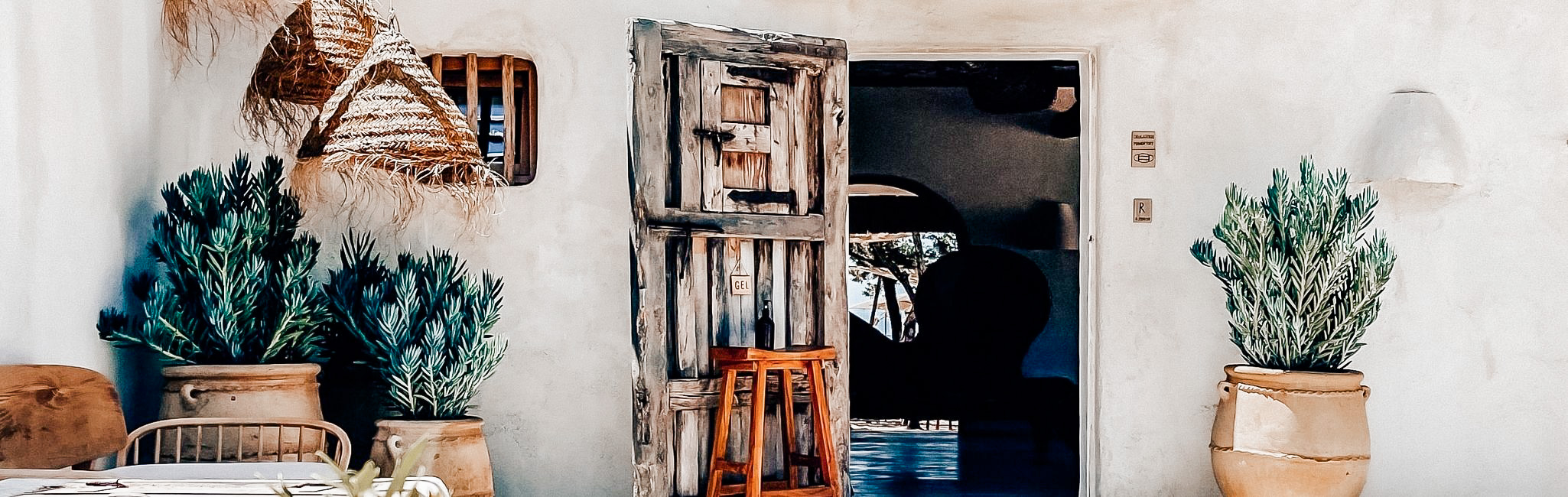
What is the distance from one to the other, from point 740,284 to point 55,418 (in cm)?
203

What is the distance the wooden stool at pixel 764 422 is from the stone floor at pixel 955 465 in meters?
0.81

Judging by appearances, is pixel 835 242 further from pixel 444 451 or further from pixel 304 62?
pixel 304 62

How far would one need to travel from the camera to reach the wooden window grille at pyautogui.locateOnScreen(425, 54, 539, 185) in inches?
173

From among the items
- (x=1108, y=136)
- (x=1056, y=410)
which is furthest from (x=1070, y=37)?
(x=1056, y=410)

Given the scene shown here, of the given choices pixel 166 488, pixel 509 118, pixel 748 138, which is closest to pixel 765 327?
pixel 748 138

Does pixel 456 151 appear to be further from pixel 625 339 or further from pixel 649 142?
pixel 625 339

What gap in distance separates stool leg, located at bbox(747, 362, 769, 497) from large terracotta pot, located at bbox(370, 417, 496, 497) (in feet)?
2.65

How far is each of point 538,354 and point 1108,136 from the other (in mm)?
2191

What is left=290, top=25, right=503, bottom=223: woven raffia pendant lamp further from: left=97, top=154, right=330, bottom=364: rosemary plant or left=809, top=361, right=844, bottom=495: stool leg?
left=809, top=361, right=844, bottom=495: stool leg

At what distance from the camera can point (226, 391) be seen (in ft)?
11.7

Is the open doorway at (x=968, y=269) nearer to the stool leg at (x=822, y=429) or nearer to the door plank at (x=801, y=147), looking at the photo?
the door plank at (x=801, y=147)

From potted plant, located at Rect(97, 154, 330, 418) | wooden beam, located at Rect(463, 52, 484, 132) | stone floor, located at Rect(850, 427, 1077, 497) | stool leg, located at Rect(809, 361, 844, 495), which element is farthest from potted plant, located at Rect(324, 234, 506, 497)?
stone floor, located at Rect(850, 427, 1077, 497)

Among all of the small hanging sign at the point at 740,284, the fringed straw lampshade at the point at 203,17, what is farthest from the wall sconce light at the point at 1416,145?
the fringed straw lampshade at the point at 203,17

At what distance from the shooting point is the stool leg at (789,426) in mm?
3934
